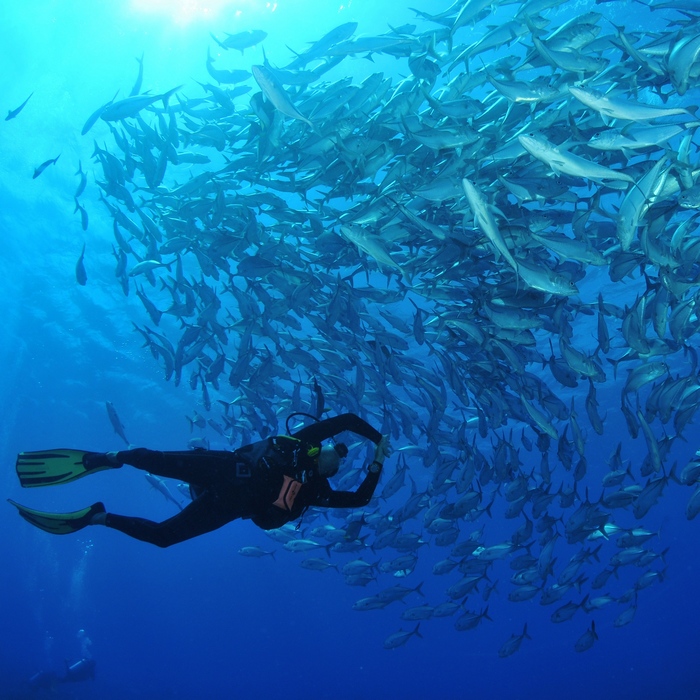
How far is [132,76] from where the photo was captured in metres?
12.4

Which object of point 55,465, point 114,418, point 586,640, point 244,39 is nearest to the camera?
point 55,465

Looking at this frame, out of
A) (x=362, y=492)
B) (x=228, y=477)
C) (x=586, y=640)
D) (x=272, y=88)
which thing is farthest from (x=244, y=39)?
(x=586, y=640)

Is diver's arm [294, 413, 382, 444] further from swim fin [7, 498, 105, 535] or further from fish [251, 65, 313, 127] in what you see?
fish [251, 65, 313, 127]

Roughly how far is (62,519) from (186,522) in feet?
5.11

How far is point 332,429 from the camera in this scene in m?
5.53

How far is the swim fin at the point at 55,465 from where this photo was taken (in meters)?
5.35

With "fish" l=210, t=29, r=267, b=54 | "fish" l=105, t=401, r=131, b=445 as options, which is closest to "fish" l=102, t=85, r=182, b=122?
"fish" l=210, t=29, r=267, b=54

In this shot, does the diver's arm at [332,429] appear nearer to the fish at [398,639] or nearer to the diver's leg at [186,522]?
the diver's leg at [186,522]

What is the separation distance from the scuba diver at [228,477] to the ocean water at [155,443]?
6184mm

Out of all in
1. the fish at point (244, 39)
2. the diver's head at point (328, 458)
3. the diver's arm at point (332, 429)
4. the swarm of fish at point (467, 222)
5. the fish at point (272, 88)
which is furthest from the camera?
the fish at point (244, 39)

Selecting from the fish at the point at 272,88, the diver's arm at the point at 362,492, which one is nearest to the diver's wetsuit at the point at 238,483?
the diver's arm at the point at 362,492

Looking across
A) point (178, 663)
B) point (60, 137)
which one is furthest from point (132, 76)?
point (178, 663)

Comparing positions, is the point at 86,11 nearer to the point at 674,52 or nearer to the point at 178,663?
the point at 674,52

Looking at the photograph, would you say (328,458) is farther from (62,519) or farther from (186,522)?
(62,519)
